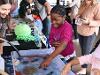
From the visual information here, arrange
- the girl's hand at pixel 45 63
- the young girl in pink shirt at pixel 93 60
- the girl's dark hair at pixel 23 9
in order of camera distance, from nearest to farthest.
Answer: the young girl in pink shirt at pixel 93 60, the girl's hand at pixel 45 63, the girl's dark hair at pixel 23 9

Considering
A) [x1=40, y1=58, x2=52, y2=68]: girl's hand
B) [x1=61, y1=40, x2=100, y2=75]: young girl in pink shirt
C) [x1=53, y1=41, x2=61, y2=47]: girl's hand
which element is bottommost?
[x1=40, y1=58, x2=52, y2=68]: girl's hand

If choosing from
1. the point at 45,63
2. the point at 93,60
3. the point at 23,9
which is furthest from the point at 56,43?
the point at 23,9

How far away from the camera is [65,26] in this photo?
223cm

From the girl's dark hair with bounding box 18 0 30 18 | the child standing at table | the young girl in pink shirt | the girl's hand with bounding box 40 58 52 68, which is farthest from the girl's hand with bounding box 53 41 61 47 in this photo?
the girl's dark hair with bounding box 18 0 30 18

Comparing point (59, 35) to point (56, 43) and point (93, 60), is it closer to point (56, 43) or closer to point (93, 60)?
point (56, 43)

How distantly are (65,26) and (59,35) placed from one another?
0.09 meters

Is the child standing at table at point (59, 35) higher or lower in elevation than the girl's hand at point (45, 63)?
higher

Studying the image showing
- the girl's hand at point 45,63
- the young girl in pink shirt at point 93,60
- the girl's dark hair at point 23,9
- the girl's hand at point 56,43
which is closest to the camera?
the young girl in pink shirt at point 93,60

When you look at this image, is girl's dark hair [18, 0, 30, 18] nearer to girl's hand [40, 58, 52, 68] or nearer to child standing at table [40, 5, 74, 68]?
child standing at table [40, 5, 74, 68]

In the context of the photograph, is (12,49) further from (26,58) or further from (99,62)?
(99,62)

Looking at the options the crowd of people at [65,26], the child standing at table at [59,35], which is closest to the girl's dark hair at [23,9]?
the crowd of people at [65,26]

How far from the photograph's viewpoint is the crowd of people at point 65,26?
167 cm

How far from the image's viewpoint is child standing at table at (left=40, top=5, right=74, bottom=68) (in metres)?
2.04

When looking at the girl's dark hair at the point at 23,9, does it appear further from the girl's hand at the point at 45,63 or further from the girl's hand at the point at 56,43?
the girl's hand at the point at 45,63
